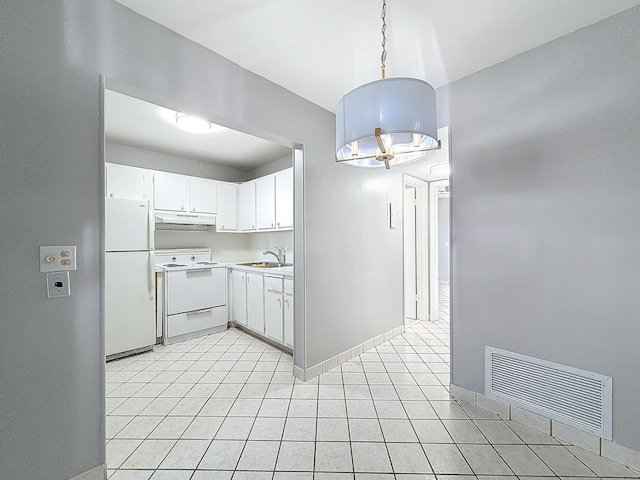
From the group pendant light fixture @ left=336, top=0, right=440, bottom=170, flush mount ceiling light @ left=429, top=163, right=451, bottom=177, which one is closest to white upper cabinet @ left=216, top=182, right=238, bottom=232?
flush mount ceiling light @ left=429, top=163, right=451, bottom=177

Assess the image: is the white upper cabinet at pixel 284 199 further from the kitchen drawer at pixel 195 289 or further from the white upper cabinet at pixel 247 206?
the kitchen drawer at pixel 195 289

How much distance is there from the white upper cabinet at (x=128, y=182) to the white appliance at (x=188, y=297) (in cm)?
83

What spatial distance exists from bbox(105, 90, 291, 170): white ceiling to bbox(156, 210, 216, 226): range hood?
89cm

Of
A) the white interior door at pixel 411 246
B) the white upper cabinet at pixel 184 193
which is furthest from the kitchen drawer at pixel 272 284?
the white interior door at pixel 411 246

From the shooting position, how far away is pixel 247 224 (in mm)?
4254

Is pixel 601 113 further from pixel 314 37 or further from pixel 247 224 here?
pixel 247 224

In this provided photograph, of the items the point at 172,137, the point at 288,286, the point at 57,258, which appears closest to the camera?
the point at 57,258

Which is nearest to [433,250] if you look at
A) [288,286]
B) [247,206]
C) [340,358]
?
[340,358]

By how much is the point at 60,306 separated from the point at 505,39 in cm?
298

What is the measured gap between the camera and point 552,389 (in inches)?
70.5

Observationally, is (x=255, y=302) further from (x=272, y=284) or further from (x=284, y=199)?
(x=284, y=199)

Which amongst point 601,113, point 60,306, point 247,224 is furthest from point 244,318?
point 601,113

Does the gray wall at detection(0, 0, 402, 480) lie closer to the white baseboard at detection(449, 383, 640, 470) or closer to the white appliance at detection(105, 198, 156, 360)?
the white appliance at detection(105, 198, 156, 360)

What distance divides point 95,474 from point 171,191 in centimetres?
311
